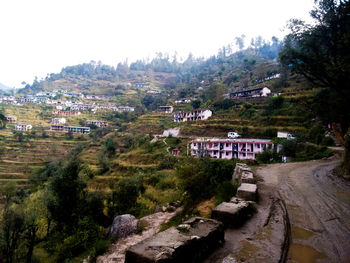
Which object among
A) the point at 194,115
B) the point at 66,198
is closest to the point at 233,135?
the point at 194,115

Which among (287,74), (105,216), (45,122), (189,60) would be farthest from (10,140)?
(189,60)

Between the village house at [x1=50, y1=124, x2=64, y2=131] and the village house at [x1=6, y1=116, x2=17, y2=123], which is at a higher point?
the village house at [x1=6, y1=116, x2=17, y2=123]

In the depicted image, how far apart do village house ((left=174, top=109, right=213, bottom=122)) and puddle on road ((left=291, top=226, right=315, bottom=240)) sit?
4481 centimetres

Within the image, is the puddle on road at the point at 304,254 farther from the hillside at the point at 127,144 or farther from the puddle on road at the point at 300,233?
the hillside at the point at 127,144

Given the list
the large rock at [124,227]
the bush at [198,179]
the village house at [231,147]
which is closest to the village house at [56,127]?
the village house at [231,147]

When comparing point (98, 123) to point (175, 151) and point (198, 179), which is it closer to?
point (175, 151)

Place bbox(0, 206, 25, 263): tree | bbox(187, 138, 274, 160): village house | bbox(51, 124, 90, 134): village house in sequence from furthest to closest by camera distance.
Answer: bbox(51, 124, 90, 134): village house
bbox(187, 138, 274, 160): village house
bbox(0, 206, 25, 263): tree

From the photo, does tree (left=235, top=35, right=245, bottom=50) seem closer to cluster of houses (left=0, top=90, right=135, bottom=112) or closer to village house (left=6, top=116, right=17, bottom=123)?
cluster of houses (left=0, top=90, right=135, bottom=112)

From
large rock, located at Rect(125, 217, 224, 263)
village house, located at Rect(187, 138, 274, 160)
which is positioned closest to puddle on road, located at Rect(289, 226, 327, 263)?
large rock, located at Rect(125, 217, 224, 263)

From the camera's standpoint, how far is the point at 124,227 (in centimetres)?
759

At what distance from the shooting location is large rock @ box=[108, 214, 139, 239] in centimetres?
739

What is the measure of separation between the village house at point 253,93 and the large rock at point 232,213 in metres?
51.2

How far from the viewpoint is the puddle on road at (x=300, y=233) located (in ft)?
11.8

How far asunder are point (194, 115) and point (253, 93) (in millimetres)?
17279
